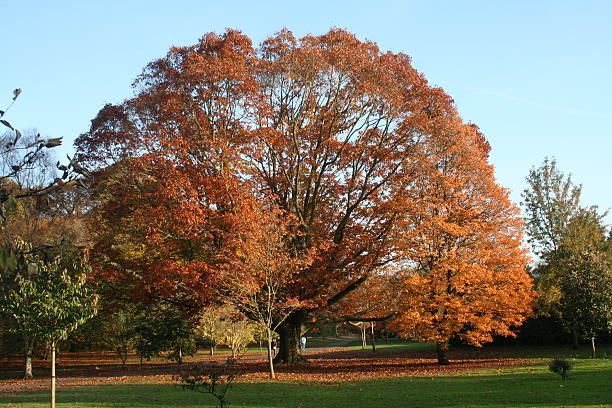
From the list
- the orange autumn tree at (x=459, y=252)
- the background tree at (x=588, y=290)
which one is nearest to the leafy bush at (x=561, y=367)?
the orange autumn tree at (x=459, y=252)

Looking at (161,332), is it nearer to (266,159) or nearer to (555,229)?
(266,159)

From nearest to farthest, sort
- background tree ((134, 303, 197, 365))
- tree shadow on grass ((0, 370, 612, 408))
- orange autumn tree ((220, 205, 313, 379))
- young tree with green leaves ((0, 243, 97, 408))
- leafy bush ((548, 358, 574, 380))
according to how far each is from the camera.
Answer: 1. young tree with green leaves ((0, 243, 97, 408))
2. tree shadow on grass ((0, 370, 612, 408))
3. leafy bush ((548, 358, 574, 380))
4. orange autumn tree ((220, 205, 313, 379))
5. background tree ((134, 303, 197, 365))

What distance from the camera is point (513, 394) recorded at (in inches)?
588

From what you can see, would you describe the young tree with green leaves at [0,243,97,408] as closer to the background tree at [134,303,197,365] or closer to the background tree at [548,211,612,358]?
the background tree at [134,303,197,365]

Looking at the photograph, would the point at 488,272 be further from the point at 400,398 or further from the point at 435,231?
the point at 400,398

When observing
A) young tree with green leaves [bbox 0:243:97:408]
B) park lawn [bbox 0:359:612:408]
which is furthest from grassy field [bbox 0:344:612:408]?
young tree with green leaves [bbox 0:243:97:408]

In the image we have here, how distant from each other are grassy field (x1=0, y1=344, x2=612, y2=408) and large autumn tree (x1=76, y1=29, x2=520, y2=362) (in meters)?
5.47

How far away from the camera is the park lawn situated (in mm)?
14109

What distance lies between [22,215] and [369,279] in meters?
22.4

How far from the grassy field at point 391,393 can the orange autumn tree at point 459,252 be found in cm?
300

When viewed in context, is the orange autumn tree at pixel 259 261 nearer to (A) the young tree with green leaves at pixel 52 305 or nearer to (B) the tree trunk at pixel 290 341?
(B) the tree trunk at pixel 290 341

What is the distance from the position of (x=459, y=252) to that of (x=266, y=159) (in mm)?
10349

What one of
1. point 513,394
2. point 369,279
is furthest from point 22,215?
point 513,394

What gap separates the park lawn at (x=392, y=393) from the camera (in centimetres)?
1411
